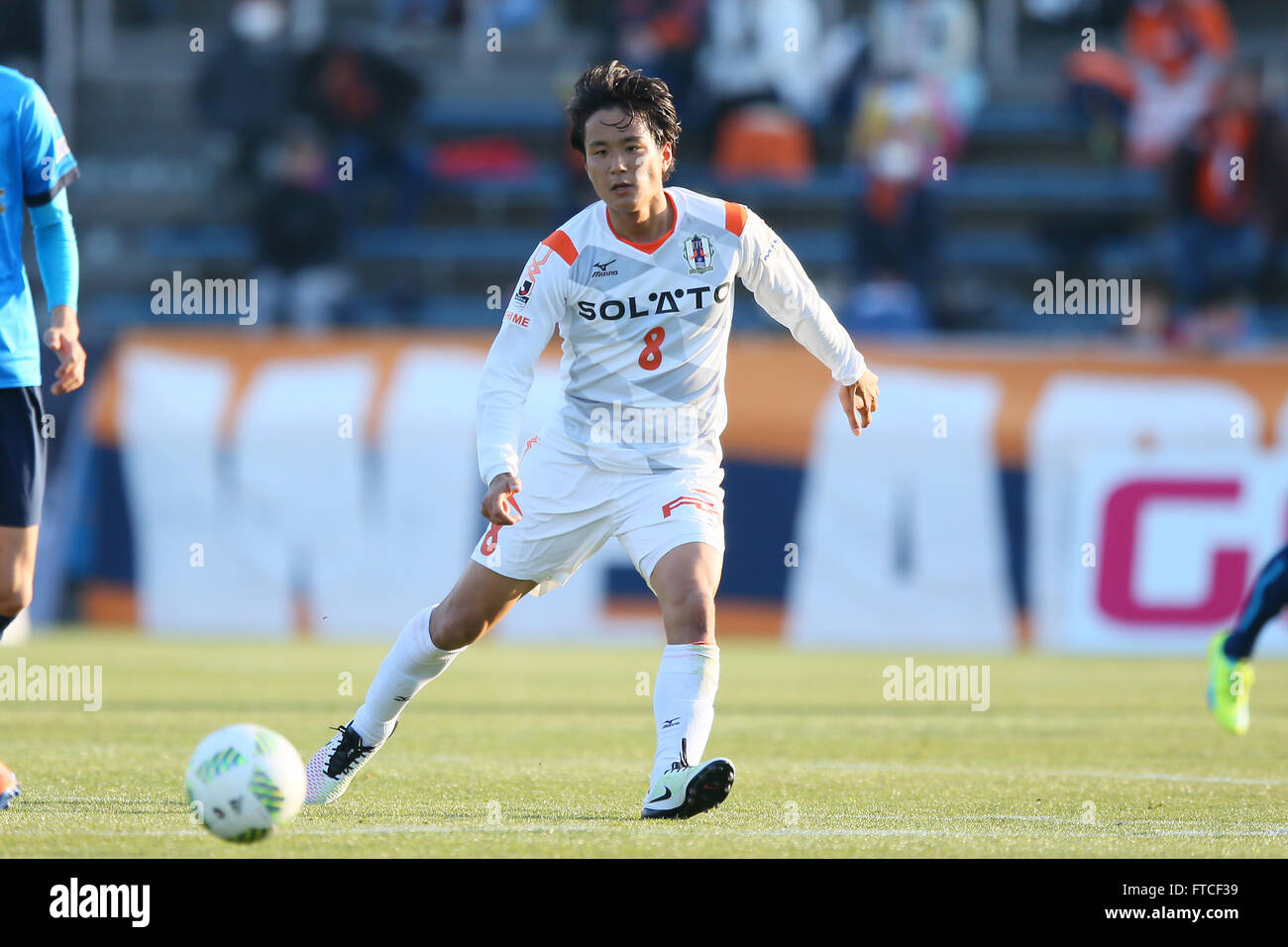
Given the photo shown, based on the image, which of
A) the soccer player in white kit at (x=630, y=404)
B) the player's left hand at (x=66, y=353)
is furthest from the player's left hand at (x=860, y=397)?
the player's left hand at (x=66, y=353)

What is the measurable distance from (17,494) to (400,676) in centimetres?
138

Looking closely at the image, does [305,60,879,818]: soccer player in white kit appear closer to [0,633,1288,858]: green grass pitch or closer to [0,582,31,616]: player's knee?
[0,633,1288,858]: green grass pitch

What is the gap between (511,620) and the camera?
1492 centimetres

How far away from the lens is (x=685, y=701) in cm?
598

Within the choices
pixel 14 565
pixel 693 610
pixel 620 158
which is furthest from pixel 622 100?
pixel 14 565

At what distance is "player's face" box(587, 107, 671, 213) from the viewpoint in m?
5.97

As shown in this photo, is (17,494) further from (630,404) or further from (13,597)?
(630,404)

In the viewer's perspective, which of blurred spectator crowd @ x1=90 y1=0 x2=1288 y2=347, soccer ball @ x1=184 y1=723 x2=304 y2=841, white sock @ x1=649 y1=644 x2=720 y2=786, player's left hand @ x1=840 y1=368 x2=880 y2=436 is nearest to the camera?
soccer ball @ x1=184 y1=723 x2=304 y2=841

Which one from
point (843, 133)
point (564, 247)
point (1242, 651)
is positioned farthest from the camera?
point (843, 133)

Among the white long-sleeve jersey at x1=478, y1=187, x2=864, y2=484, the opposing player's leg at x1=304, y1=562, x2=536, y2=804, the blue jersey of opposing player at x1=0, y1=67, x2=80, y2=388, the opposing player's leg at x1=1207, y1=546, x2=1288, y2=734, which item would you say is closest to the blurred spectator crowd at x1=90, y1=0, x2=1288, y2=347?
the opposing player's leg at x1=1207, y1=546, x2=1288, y2=734

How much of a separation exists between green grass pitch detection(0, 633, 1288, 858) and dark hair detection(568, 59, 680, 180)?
2.21m
